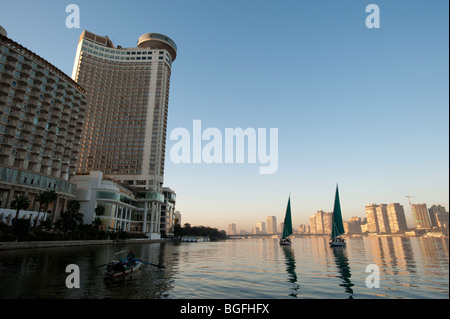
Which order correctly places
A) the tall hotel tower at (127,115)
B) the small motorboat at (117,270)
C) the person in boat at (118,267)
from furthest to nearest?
the tall hotel tower at (127,115) → the person in boat at (118,267) → the small motorboat at (117,270)

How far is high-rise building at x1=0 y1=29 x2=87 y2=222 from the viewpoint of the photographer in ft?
259

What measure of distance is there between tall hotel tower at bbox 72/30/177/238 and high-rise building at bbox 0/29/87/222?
1833 inches

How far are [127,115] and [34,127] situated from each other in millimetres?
75790

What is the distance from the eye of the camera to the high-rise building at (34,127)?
79.0 meters

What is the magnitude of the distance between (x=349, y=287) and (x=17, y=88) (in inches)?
4025

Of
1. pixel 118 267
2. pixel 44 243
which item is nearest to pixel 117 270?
pixel 118 267

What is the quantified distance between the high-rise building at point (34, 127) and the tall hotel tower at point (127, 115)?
4656cm

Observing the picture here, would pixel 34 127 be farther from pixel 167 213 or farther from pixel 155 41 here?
pixel 155 41

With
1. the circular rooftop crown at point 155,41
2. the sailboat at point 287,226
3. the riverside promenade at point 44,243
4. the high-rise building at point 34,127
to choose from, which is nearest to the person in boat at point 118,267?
the riverside promenade at point 44,243

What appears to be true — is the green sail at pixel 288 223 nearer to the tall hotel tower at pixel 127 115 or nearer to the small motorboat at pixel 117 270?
the tall hotel tower at pixel 127 115

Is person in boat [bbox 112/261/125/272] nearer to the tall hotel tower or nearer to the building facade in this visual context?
the building facade

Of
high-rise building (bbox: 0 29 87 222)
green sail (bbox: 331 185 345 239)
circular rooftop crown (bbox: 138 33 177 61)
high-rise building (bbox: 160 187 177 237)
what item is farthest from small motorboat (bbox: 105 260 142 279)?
circular rooftop crown (bbox: 138 33 177 61)

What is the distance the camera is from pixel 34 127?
88.6 metres

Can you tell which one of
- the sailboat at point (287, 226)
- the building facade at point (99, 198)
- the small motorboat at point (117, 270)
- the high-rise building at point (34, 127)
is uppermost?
the high-rise building at point (34, 127)
